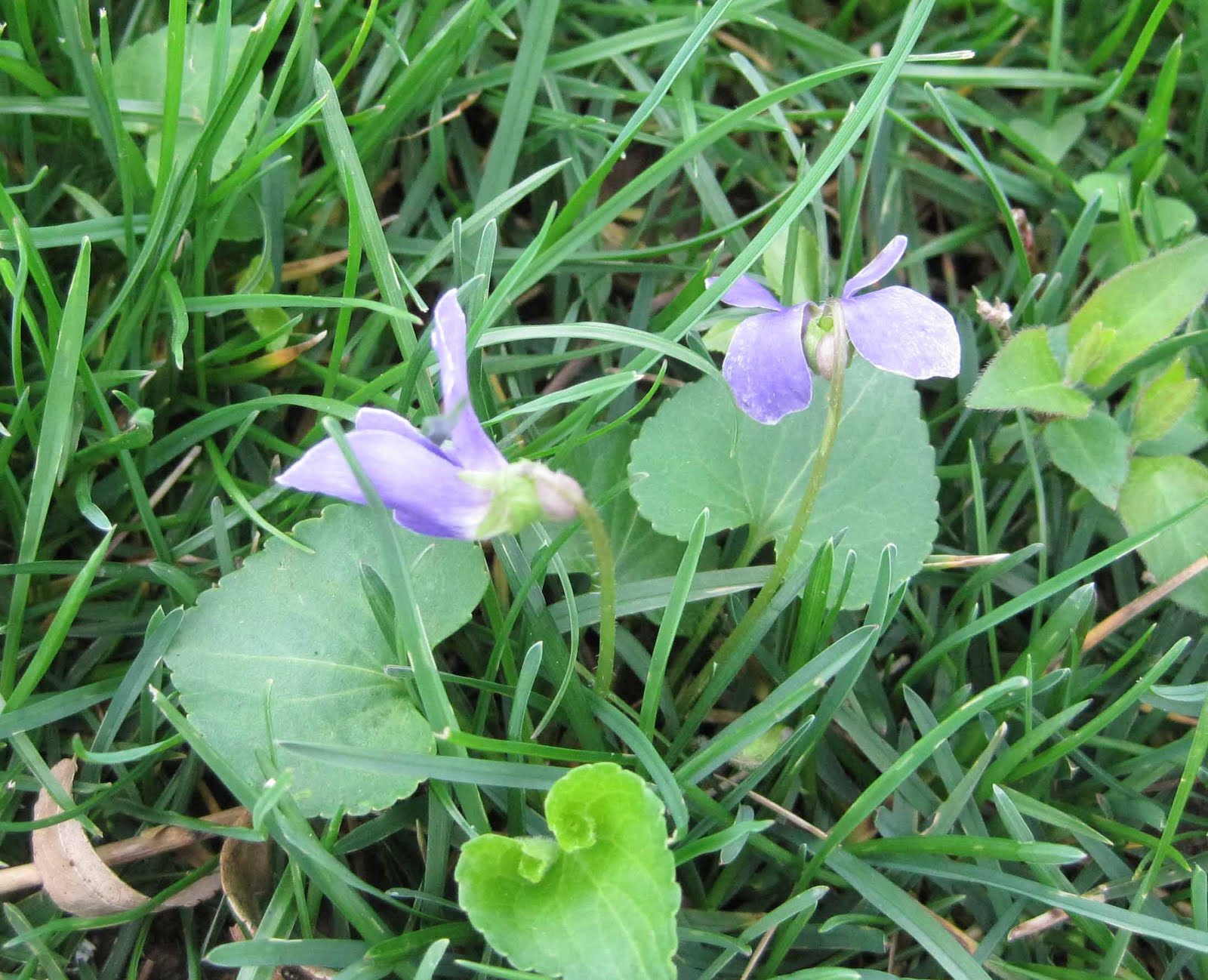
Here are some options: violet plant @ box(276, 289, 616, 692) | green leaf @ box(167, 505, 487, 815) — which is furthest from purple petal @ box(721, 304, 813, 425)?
green leaf @ box(167, 505, 487, 815)

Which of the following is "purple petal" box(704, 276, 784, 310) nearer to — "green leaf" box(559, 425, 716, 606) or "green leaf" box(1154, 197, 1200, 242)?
"green leaf" box(559, 425, 716, 606)

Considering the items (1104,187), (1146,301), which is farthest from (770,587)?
(1104,187)

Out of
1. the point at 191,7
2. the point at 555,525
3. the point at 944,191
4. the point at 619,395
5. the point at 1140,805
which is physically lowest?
the point at 1140,805

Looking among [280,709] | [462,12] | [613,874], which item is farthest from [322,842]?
[462,12]

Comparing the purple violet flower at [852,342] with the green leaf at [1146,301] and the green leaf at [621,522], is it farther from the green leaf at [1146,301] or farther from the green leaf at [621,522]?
the green leaf at [1146,301]

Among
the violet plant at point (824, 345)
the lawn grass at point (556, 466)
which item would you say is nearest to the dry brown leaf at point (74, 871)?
the lawn grass at point (556, 466)

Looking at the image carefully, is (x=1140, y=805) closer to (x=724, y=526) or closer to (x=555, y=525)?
(x=724, y=526)
